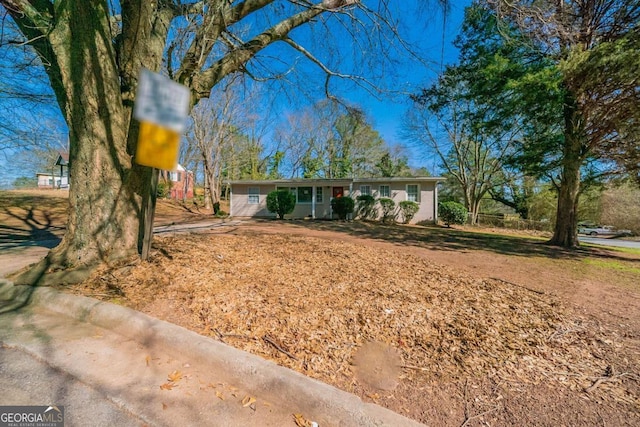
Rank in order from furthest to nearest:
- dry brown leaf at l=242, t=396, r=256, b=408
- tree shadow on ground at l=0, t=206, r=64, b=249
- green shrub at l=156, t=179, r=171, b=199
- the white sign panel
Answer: green shrub at l=156, t=179, r=171, b=199
tree shadow on ground at l=0, t=206, r=64, b=249
the white sign panel
dry brown leaf at l=242, t=396, r=256, b=408

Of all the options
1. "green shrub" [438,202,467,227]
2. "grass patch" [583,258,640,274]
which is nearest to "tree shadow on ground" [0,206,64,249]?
"grass patch" [583,258,640,274]

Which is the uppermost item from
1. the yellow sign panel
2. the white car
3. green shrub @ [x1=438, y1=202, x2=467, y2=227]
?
the yellow sign panel

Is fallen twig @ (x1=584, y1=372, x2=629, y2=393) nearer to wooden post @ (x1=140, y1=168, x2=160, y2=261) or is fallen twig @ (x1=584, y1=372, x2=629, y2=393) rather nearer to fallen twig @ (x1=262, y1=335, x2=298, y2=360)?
fallen twig @ (x1=262, y1=335, x2=298, y2=360)

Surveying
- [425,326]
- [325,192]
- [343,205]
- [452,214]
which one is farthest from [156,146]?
[452,214]

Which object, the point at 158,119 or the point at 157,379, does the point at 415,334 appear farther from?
the point at 158,119

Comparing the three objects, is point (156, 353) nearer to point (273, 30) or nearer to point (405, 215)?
point (273, 30)

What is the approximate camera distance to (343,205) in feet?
52.1

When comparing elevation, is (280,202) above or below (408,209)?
above

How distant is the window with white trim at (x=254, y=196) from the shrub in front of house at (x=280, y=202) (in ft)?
7.33

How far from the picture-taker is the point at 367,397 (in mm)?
1761

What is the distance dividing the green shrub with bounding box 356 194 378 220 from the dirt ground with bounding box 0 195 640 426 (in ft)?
38.8

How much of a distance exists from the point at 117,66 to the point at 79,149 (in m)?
1.39

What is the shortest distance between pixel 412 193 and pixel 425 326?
1519 centimetres

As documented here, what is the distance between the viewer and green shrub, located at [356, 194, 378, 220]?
1658cm
